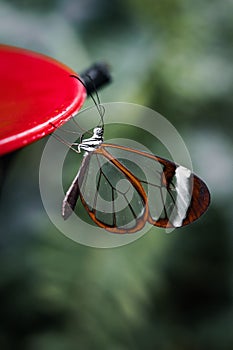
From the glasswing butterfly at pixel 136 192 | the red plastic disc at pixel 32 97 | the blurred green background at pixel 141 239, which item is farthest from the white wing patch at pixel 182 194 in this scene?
the blurred green background at pixel 141 239

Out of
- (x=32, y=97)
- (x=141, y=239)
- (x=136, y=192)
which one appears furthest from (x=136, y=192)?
(x=141, y=239)

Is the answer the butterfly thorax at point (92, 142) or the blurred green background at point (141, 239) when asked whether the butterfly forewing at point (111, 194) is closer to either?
the butterfly thorax at point (92, 142)

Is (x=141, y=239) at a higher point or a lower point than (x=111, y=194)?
lower

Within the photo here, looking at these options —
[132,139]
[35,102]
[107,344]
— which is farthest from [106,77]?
[107,344]

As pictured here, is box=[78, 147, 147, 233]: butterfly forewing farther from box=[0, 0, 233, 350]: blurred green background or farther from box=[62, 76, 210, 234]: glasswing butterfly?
box=[0, 0, 233, 350]: blurred green background

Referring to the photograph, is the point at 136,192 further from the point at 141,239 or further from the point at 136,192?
the point at 141,239
